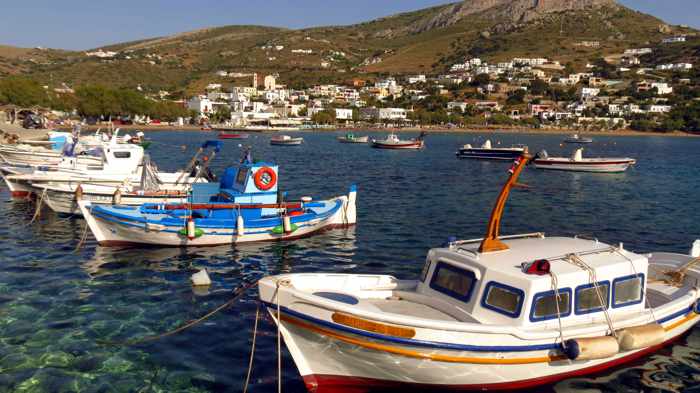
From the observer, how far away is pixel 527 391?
470 inches

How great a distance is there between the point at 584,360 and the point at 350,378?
550 cm

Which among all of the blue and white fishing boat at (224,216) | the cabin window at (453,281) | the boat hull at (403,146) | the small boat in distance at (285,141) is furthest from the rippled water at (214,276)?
the small boat in distance at (285,141)

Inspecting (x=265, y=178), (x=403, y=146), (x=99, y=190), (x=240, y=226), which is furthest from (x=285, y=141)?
(x=240, y=226)

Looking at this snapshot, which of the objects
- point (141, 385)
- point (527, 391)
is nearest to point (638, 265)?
point (527, 391)

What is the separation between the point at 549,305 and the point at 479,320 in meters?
1.63

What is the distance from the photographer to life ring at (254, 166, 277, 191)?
26.7 metres

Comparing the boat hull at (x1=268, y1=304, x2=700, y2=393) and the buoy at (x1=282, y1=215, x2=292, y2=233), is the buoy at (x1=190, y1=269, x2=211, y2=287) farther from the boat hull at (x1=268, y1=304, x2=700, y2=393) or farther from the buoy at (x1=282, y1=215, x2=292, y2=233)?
the boat hull at (x1=268, y1=304, x2=700, y2=393)

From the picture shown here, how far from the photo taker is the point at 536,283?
36.9 feet

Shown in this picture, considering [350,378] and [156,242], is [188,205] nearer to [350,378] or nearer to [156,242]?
[156,242]

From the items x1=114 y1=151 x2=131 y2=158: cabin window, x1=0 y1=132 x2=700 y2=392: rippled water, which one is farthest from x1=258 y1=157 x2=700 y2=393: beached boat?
x1=114 y1=151 x2=131 y2=158: cabin window

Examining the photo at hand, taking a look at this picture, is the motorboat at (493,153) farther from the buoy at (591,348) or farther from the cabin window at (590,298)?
the buoy at (591,348)

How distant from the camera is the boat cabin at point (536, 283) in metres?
11.4

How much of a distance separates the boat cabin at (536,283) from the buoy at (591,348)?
22.6 inches

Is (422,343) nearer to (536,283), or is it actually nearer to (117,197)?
(536,283)
